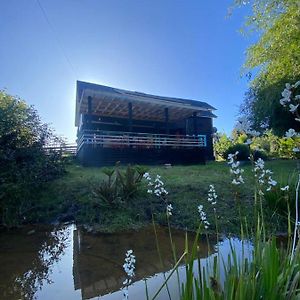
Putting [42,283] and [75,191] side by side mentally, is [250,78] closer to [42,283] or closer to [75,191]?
[75,191]

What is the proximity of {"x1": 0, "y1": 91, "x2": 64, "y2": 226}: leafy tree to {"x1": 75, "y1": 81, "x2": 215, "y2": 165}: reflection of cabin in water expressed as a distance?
4.16 metres

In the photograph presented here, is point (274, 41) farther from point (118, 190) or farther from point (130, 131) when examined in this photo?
point (130, 131)

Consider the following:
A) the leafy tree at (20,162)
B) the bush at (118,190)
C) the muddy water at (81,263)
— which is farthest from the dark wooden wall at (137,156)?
the muddy water at (81,263)

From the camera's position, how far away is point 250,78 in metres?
7.73

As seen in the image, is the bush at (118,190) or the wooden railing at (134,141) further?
the wooden railing at (134,141)

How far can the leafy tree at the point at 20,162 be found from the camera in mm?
5645

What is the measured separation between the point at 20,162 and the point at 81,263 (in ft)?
13.4

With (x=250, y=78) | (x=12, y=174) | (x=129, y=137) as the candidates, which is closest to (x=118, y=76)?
(x=129, y=137)

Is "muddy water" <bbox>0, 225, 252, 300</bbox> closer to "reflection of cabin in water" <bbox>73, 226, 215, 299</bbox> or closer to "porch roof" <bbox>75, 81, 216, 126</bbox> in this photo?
"reflection of cabin in water" <bbox>73, 226, 215, 299</bbox>

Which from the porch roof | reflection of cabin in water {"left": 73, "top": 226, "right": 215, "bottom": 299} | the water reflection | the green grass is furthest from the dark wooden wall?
reflection of cabin in water {"left": 73, "top": 226, "right": 215, "bottom": 299}

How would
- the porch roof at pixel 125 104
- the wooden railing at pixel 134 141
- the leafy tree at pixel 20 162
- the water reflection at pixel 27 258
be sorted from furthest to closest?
1. the porch roof at pixel 125 104
2. the wooden railing at pixel 134 141
3. the leafy tree at pixel 20 162
4. the water reflection at pixel 27 258

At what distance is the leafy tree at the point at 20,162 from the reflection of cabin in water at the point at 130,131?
4.16 meters

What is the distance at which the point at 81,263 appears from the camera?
350 centimetres

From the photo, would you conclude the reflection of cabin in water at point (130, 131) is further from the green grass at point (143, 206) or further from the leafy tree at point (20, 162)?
the green grass at point (143, 206)
